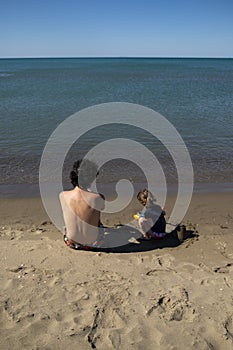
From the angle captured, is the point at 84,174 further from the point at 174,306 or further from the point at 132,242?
the point at 174,306

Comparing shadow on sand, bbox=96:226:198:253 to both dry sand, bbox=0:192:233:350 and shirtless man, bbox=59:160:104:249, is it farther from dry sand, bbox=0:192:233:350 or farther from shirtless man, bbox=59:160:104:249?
shirtless man, bbox=59:160:104:249

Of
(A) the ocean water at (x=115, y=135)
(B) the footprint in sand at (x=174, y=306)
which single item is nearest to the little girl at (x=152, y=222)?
(B) the footprint in sand at (x=174, y=306)

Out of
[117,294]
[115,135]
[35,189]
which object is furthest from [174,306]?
[115,135]

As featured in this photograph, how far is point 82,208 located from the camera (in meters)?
5.35

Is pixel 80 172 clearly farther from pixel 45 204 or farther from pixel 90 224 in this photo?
pixel 45 204

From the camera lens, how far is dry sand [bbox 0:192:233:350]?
3.59m

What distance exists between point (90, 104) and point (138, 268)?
60.8 ft

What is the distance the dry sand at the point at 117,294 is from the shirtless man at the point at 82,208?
228mm

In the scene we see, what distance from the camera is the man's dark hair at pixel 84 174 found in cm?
540

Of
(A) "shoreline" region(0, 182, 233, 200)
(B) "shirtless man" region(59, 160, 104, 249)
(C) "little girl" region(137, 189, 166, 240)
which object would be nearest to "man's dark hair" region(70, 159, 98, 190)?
(B) "shirtless man" region(59, 160, 104, 249)

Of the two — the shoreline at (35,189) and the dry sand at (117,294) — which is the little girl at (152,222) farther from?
the shoreline at (35,189)

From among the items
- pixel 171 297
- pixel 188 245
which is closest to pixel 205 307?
pixel 171 297

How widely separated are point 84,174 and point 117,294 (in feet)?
6.41

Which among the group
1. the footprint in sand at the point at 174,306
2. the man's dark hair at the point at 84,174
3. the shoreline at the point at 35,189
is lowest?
the shoreline at the point at 35,189
